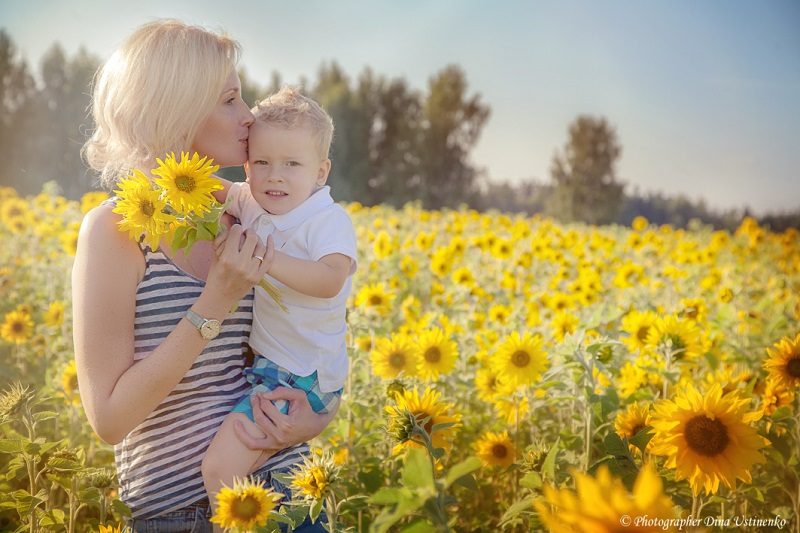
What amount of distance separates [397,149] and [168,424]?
25.1 m

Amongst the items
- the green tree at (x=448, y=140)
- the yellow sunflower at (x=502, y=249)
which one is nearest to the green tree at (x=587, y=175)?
the green tree at (x=448, y=140)

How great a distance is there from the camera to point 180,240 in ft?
4.33

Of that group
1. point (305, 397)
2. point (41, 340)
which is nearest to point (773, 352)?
point (305, 397)

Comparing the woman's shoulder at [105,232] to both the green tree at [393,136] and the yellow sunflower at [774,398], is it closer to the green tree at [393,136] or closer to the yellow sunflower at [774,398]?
the yellow sunflower at [774,398]

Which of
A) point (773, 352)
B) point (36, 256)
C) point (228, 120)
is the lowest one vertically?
point (36, 256)

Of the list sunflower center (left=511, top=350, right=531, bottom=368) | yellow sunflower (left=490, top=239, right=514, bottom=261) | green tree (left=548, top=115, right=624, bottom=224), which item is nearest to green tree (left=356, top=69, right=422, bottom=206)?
green tree (left=548, top=115, right=624, bottom=224)

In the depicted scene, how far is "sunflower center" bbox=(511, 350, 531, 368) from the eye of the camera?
2209 mm

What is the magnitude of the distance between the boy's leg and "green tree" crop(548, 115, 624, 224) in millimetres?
30208

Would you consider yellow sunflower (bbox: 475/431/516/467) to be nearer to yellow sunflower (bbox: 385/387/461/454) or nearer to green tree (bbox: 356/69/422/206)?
yellow sunflower (bbox: 385/387/461/454)

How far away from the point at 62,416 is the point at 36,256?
82.0 inches

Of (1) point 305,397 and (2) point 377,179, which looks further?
(2) point 377,179

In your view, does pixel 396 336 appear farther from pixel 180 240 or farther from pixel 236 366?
pixel 180 240

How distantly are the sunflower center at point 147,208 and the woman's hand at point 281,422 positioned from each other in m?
0.53

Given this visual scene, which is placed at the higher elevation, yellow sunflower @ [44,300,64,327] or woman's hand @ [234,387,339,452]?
woman's hand @ [234,387,339,452]
